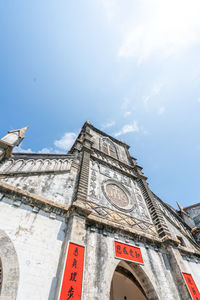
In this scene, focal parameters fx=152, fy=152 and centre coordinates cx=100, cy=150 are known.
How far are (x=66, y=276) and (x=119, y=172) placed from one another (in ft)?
33.4

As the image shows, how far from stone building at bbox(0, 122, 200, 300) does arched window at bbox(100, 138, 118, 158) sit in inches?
198

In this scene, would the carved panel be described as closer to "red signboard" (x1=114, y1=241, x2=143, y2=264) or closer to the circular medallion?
the circular medallion

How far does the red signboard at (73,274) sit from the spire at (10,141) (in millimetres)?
5904

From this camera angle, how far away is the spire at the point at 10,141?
8406mm

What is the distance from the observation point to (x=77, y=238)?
668 centimetres

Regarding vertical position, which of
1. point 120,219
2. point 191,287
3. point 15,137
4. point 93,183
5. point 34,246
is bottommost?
point 191,287

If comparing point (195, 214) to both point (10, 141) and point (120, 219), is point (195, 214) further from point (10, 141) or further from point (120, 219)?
point (10, 141)

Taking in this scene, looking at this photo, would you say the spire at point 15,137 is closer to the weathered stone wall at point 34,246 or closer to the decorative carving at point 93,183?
the weathered stone wall at point 34,246

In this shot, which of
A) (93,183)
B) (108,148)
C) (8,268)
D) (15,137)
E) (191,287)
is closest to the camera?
(8,268)

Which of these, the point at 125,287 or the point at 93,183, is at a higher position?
the point at 93,183

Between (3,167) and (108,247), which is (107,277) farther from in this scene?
(3,167)

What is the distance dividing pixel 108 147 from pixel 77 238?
43.8 feet

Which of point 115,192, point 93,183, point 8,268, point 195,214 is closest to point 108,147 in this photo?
point 115,192

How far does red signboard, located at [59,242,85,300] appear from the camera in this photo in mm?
5156
